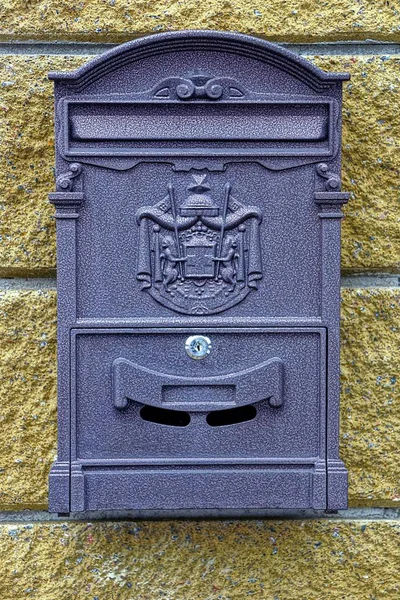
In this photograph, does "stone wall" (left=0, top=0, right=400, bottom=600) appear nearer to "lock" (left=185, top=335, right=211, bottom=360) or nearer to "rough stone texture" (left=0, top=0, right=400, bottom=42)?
"rough stone texture" (left=0, top=0, right=400, bottom=42)

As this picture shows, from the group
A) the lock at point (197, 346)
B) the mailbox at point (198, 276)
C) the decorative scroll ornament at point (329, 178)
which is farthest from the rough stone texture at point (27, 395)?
the decorative scroll ornament at point (329, 178)

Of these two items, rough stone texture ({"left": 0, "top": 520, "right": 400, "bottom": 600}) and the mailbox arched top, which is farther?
rough stone texture ({"left": 0, "top": 520, "right": 400, "bottom": 600})

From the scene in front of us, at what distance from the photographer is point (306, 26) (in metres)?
1.64

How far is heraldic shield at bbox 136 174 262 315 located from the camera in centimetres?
141

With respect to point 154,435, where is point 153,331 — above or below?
above

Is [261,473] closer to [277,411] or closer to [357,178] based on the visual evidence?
[277,411]

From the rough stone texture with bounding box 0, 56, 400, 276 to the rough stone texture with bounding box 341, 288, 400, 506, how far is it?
0.10 meters

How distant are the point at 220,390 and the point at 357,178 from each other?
558 mm

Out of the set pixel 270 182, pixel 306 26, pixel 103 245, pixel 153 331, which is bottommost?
pixel 153 331

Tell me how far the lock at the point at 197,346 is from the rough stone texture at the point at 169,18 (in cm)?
67

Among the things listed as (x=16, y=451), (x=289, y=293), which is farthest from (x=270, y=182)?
(x=16, y=451)

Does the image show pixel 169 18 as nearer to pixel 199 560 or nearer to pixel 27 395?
pixel 27 395

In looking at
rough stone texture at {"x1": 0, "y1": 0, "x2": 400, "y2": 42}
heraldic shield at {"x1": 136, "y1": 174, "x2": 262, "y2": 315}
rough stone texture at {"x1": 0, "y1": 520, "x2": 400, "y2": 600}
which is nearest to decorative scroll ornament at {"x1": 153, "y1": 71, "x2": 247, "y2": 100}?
heraldic shield at {"x1": 136, "y1": 174, "x2": 262, "y2": 315}

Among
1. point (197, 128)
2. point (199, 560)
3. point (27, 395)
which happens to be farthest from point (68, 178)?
point (199, 560)
